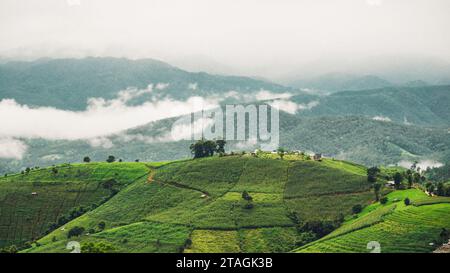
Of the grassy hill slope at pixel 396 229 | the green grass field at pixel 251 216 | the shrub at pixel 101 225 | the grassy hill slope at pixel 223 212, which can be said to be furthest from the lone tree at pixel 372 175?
the shrub at pixel 101 225

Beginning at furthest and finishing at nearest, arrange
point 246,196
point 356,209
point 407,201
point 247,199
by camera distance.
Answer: point 246,196 < point 247,199 < point 356,209 < point 407,201

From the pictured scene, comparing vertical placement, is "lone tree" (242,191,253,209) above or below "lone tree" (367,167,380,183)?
below

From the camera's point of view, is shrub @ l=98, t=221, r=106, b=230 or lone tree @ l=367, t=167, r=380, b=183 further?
lone tree @ l=367, t=167, r=380, b=183

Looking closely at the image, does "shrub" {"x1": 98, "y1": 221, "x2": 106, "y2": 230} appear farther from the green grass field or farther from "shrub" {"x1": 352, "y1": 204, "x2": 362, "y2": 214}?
"shrub" {"x1": 352, "y1": 204, "x2": 362, "y2": 214}

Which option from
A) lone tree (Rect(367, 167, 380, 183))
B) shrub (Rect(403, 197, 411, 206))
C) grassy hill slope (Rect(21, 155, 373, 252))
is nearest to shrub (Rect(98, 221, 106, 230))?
grassy hill slope (Rect(21, 155, 373, 252))

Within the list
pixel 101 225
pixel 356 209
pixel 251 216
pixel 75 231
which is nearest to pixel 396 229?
pixel 356 209

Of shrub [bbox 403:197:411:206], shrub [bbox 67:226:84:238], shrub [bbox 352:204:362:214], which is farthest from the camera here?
shrub [bbox 67:226:84:238]

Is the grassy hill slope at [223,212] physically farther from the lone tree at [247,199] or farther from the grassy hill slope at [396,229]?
the grassy hill slope at [396,229]

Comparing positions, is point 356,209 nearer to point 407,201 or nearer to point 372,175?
point 407,201

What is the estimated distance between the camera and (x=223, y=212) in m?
164

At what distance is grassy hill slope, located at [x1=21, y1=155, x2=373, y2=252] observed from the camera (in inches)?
5802

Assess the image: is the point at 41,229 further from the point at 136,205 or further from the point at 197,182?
the point at 197,182

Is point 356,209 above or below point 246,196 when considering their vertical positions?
below
